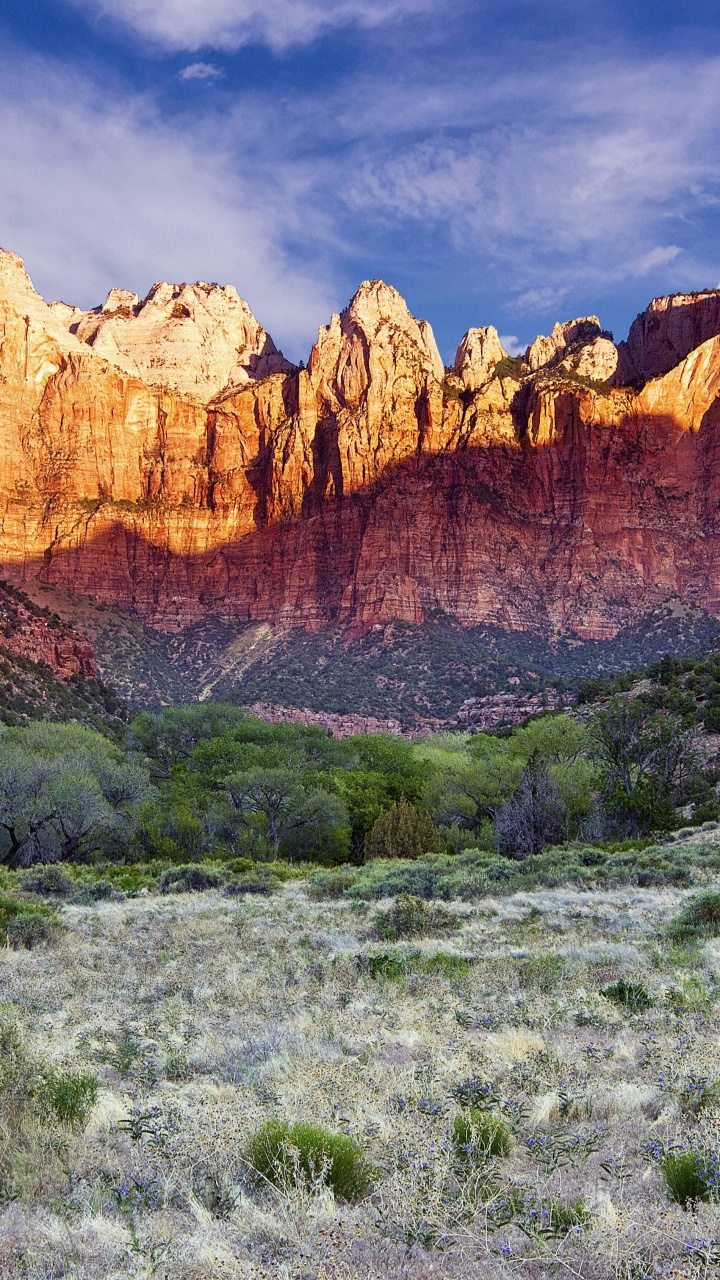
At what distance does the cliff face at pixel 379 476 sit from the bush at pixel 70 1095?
292 feet

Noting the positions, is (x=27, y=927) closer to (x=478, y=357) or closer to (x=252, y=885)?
(x=252, y=885)

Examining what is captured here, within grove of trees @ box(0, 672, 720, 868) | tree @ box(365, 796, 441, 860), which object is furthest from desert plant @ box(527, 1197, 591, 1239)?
tree @ box(365, 796, 441, 860)

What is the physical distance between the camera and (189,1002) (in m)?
8.57

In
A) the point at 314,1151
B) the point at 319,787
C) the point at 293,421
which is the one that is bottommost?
the point at 319,787

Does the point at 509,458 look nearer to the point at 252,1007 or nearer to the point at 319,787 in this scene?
the point at 319,787

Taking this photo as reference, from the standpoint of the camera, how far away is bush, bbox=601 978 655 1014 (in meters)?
7.16

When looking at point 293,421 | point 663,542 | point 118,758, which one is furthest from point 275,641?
point 118,758

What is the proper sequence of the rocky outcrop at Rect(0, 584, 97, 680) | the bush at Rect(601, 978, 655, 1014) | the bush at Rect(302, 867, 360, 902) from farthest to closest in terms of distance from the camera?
the rocky outcrop at Rect(0, 584, 97, 680) → the bush at Rect(302, 867, 360, 902) → the bush at Rect(601, 978, 655, 1014)

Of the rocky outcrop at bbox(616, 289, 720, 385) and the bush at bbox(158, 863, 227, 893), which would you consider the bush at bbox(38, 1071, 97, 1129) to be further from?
the rocky outcrop at bbox(616, 289, 720, 385)

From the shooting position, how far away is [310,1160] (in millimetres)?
3814

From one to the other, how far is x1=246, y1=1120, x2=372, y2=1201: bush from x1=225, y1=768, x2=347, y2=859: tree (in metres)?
26.0

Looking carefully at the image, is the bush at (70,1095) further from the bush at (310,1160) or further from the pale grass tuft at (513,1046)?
the pale grass tuft at (513,1046)

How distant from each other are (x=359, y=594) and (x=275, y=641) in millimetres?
12520

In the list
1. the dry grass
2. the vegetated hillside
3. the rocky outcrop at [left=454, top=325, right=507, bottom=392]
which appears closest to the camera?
the dry grass
